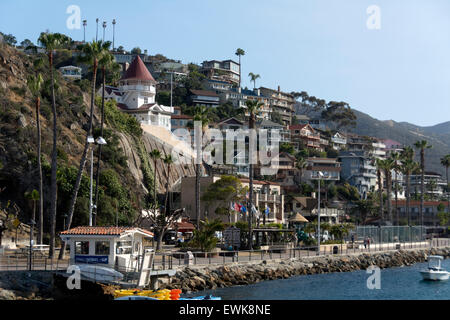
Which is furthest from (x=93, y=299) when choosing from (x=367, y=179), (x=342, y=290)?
(x=367, y=179)

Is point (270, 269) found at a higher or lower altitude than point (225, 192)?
lower

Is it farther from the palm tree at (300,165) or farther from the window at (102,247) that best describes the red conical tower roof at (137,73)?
the window at (102,247)

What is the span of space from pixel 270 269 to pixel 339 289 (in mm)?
6623

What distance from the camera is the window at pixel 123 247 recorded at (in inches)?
1539

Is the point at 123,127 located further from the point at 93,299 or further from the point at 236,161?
the point at 93,299

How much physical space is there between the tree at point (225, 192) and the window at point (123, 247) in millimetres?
44718

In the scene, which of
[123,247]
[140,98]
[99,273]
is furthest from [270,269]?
[140,98]

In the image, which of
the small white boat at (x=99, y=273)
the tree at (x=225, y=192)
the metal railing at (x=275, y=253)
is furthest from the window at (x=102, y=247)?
the tree at (x=225, y=192)

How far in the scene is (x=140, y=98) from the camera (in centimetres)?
13575

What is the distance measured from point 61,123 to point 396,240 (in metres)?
51.2

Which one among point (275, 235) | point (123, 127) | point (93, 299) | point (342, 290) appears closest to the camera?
point (93, 299)

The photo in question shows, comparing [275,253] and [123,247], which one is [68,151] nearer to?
[275,253]

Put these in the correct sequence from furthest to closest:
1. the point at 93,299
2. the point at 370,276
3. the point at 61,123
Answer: the point at 61,123 < the point at 370,276 < the point at 93,299
